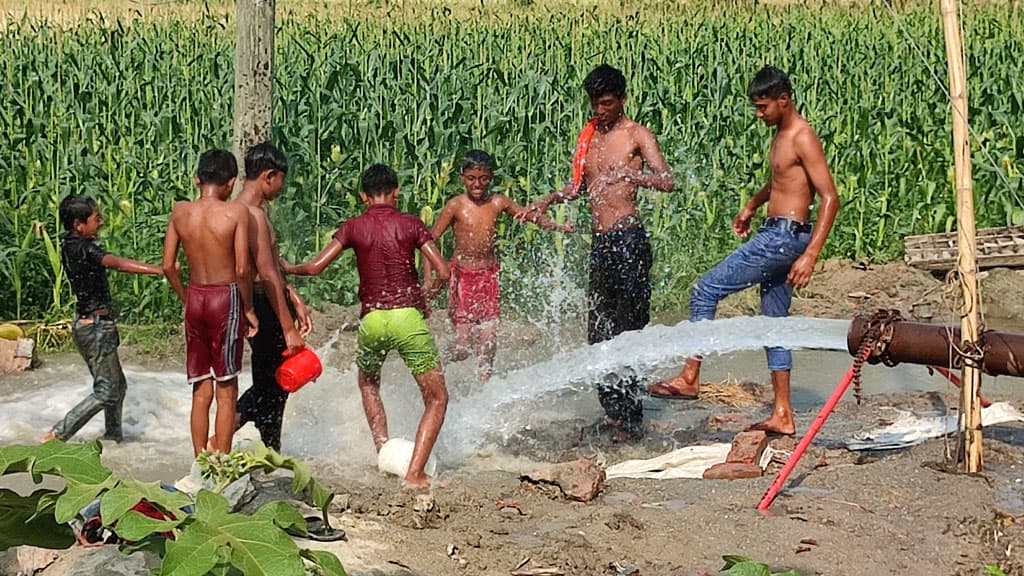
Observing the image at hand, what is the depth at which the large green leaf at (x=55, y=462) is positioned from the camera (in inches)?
148

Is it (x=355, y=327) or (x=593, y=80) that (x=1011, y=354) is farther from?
(x=355, y=327)

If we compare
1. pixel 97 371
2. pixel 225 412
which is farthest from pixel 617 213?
pixel 97 371

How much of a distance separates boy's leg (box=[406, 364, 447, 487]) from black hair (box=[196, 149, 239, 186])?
4.42 ft

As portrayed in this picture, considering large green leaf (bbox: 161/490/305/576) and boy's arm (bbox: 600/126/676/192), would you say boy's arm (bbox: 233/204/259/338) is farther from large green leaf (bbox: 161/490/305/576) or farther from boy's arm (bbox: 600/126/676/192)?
large green leaf (bbox: 161/490/305/576)

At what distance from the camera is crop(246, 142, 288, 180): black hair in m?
6.94

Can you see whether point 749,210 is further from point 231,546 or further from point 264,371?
point 231,546

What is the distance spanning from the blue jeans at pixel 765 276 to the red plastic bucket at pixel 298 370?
88.5 inches

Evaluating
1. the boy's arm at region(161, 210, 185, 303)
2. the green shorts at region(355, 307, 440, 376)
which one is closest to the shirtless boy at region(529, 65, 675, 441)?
the green shorts at region(355, 307, 440, 376)

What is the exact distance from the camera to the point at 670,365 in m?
8.21

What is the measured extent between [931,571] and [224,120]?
26.7 ft

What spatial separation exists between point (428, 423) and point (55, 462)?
10.4ft

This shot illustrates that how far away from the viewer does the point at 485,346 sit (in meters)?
8.26

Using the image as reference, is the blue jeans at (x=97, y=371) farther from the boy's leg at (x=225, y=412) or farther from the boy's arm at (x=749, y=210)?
the boy's arm at (x=749, y=210)

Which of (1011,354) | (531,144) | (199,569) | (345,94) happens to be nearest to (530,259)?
(531,144)
